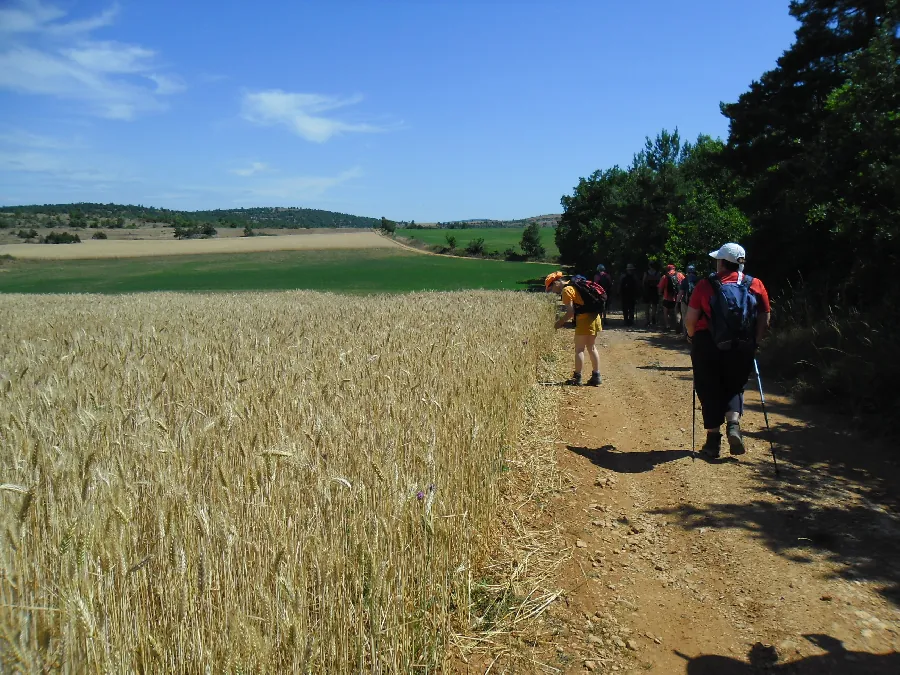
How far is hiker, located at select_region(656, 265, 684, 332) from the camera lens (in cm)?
1581

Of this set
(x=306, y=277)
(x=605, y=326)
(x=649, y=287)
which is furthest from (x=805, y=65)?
(x=306, y=277)

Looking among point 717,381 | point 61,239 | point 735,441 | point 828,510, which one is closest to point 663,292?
point 717,381

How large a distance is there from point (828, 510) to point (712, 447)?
4.53 feet

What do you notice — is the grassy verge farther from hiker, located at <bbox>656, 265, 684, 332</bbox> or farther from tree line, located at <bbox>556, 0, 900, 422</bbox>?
hiker, located at <bbox>656, 265, 684, 332</bbox>

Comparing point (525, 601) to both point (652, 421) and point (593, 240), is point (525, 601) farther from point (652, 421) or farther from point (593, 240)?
point (593, 240)

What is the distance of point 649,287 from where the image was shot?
19812 mm

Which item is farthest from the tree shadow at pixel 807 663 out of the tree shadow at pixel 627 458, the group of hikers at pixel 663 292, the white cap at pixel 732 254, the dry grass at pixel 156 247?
the dry grass at pixel 156 247

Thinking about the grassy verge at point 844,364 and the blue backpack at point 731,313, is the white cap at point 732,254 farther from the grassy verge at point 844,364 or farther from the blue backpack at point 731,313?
the grassy verge at point 844,364

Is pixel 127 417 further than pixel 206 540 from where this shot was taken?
Yes

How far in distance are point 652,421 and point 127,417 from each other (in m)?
6.19

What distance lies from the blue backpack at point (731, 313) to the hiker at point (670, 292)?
31.6ft

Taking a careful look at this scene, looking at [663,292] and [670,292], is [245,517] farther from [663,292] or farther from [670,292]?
[663,292]

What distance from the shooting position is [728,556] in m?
4.09

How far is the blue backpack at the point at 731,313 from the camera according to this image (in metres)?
5.78
